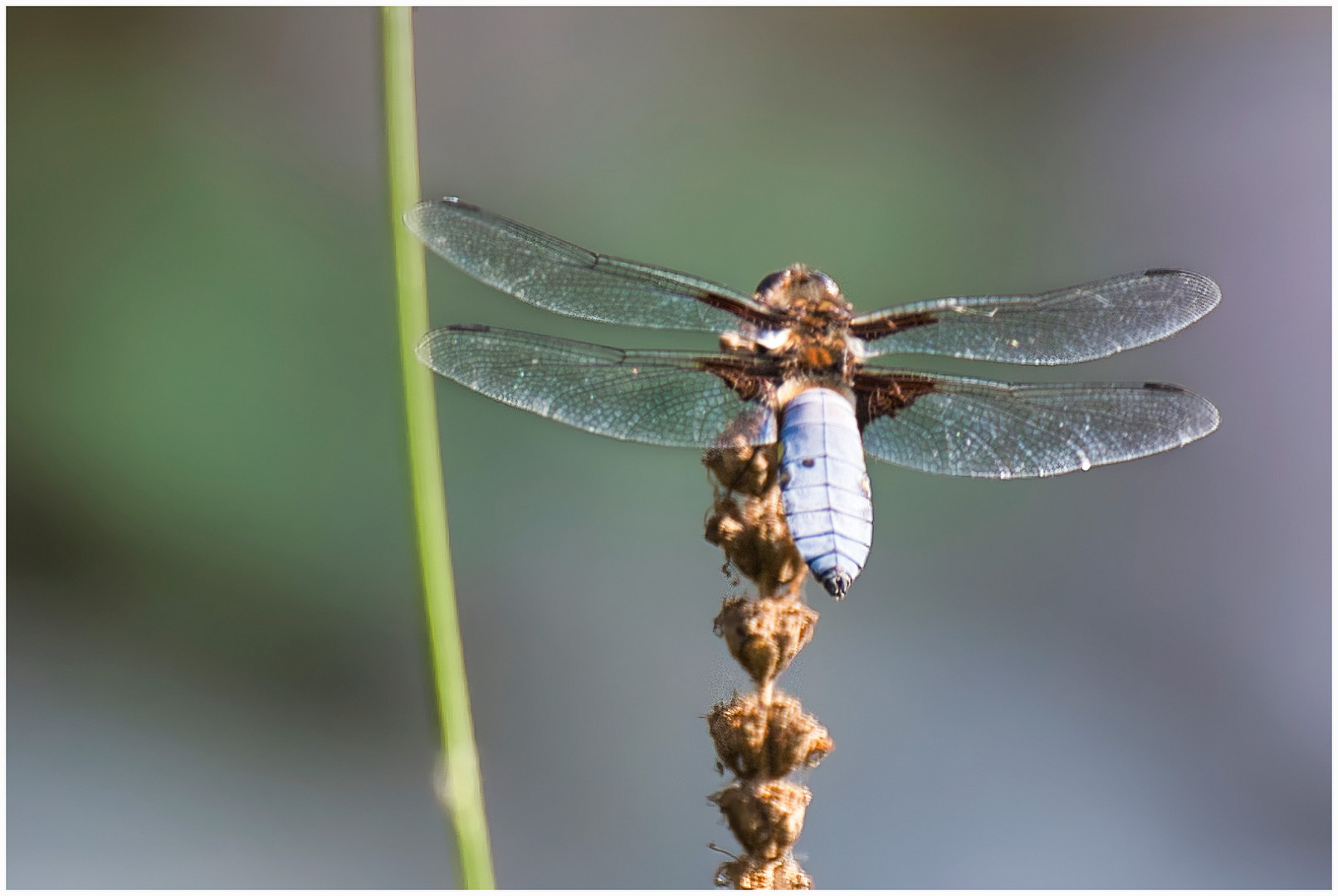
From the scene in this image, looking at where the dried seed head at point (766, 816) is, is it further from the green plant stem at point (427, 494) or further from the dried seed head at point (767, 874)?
the green plant stem at point (427, 494)

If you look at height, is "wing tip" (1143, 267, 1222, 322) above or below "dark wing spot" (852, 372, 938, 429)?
above

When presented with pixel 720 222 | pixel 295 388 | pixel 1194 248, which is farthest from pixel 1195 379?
pixel 295 388

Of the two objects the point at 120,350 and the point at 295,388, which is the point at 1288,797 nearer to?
the point at 295,388

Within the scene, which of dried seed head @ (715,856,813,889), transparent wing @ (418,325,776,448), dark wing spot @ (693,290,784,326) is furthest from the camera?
dark wing spot @ (693,290,784,326)

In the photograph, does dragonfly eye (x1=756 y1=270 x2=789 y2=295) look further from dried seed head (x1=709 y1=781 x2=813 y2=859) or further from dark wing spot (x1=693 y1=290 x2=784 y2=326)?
dried seed head (x1=709 y1=781 x2=813 y2=859)

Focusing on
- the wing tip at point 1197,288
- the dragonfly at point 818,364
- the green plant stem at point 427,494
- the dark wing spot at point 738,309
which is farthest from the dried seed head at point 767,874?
the wing tip at point 1197,288

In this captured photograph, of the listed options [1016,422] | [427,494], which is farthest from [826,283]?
[427,494]

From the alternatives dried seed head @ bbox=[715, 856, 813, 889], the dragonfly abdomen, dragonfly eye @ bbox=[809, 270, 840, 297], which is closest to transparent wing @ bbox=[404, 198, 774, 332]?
dragonfly eye @ bbox=[809, 270, 840, 297]

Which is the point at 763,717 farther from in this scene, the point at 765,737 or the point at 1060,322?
the point at 1060,322

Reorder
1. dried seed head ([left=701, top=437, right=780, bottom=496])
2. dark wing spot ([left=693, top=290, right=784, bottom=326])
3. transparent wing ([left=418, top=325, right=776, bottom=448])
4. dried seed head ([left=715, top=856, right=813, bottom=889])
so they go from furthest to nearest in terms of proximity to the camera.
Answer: dark wing spot ([left=693, top=290, right=784, bottom=326]), transparent wing ([left=418, top=325, right=776, bottom=448]), dried seed head ([left=701, top=437, right=780, bottom=496]), dried seed head ([left=715, top=856, right=813, bottom=889])
